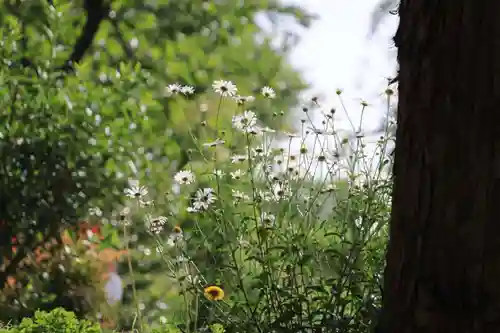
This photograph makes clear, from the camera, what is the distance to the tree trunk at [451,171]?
0.94m

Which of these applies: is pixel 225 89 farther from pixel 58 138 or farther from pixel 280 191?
pixel 58 138

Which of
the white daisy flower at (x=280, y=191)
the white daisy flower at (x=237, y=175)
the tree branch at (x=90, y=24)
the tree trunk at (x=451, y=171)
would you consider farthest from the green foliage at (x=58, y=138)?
the tree trunk at (x=451, y=171)

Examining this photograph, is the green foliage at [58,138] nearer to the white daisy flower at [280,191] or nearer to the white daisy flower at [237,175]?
the white daisy flower at [237,175]

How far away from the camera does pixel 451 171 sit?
958 millimetres

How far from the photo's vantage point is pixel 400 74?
1049mm

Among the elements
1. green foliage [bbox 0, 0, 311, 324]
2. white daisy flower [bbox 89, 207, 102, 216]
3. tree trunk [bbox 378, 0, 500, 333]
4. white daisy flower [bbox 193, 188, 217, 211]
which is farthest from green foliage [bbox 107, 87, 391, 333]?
white daisy flower [bbox 89, 207, 102, 216]

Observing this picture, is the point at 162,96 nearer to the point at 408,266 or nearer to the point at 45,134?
the point at 45,134

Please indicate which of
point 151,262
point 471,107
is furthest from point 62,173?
point 471,107

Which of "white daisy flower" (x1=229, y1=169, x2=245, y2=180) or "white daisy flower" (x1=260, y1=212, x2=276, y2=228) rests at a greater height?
"white daisy flower" (x1=229, y1=169, x2=245, y2=180)

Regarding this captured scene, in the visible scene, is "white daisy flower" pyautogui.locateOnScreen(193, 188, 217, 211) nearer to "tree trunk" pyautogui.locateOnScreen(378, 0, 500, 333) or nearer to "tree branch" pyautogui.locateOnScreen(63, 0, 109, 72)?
"tree trunk" pyautogui.locateOnScreen(378, 0, 500, 333)

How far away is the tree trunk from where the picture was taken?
938 mm

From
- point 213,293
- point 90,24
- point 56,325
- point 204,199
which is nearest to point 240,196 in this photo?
point 204,199

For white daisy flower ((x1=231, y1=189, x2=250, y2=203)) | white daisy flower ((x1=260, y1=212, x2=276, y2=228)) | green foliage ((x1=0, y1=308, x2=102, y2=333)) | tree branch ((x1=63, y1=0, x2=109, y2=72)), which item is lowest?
green foliage ((x1=0, y1=308, x2=102, y2=333))

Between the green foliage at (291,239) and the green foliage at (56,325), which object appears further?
the green foliage at (56,325)
